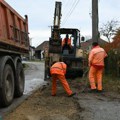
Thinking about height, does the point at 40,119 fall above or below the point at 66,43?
below

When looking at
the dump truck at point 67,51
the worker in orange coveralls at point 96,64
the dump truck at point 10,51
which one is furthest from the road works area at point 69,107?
the dump truck at point 67,51

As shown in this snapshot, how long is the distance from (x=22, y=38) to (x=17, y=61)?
3.60 feet

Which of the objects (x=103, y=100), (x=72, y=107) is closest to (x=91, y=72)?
(x=103, y=100)

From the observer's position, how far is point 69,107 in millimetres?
10727

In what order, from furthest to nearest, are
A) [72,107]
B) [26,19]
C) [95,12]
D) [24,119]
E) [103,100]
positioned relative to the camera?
[95,12], [26,19], [103,100], [72,107], [24,119]

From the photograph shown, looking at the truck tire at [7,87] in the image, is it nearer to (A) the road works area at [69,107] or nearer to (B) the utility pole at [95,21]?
(A) the road works area at [69,107]

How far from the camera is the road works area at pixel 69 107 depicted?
9305 mm

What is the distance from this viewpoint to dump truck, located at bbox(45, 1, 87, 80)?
19312 millimetres

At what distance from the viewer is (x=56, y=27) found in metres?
20.1

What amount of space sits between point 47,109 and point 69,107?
0.66 metres

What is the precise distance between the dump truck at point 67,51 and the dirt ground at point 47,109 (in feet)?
20.5

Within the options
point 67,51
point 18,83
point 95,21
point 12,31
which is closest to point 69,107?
point 18,83

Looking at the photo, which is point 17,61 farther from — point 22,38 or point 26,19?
point 26,19

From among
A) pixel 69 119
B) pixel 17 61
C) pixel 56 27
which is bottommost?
pixel 69 119
